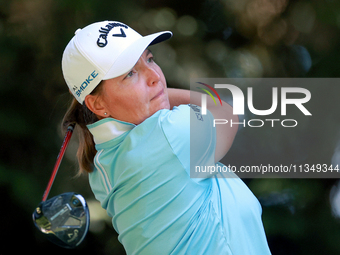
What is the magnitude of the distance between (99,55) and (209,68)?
2.27ft

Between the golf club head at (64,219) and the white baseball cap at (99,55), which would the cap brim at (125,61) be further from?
the golf club head at (64,219)

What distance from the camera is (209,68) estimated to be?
4.03 feet

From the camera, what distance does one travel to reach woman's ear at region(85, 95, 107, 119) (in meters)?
0.63

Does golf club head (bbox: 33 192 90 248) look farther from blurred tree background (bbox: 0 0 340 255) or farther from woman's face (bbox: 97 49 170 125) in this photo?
blurred tree background (bbox: 0 0 340 255)

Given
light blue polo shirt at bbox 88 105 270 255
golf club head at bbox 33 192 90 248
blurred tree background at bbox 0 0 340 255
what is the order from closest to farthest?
light blue polo shirt at bbox 88 105 270 255 → golf club head at bbox 33 192 90 248 → blurred tree background at bbox 0 0 340 255

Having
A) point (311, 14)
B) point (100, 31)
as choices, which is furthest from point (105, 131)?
point (311, 14)

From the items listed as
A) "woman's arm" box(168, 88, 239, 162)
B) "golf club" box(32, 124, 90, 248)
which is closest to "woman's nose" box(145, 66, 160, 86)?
"woman's arm" box(168, 88, 239, 162)

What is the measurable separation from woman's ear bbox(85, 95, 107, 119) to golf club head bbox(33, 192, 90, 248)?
0.17m

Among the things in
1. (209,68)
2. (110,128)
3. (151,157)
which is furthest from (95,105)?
(209,68)

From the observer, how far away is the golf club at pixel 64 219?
655 mm

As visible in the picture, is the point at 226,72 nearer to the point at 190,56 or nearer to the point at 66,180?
the point at 190,56

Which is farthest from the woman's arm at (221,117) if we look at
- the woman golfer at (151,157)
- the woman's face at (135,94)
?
the woman's face at (135,94)

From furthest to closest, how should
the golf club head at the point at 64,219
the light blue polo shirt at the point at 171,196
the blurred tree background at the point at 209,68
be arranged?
the blurred tree background at the point at 209,68 → the golf club head at the point at 64,219 → the light blue polo shirt at the point at 171,196

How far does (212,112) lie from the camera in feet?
2.14
